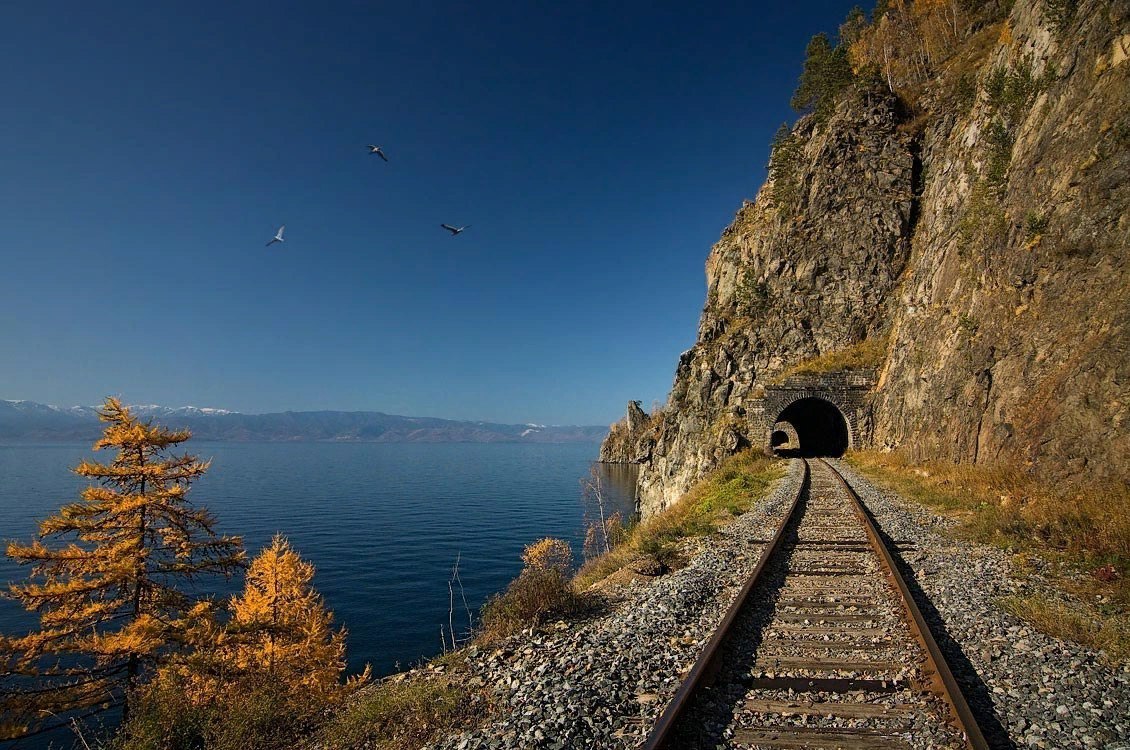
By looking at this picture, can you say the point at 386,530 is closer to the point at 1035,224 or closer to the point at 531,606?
the point at 531,606

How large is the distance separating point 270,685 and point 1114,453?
53.4 ft

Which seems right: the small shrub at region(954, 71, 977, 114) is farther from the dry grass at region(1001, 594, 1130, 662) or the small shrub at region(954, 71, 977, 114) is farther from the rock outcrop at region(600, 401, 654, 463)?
the rock outcrop at region(600, 401, 654, 463)

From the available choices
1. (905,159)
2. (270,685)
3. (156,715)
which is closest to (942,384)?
(270,685)

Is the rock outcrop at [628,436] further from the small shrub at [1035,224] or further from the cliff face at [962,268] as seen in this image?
the small shrub at [1035,224]

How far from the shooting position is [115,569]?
1348cm

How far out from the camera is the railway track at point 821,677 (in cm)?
429

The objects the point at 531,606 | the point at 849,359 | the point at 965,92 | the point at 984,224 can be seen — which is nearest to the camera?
the point at 531,606

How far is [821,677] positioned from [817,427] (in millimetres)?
50248

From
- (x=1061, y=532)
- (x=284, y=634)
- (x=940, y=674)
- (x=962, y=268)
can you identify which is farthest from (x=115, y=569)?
(x=962, y=268)

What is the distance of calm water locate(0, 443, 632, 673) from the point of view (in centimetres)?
3045

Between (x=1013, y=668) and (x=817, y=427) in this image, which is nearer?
(x=1013, y=668)

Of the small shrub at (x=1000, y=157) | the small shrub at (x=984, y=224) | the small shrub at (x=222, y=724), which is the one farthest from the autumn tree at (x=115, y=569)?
the small shrub at (x=1000, y=157)

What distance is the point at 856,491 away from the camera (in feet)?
63.1

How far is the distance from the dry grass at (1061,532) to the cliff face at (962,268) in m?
Answer: 0.78
